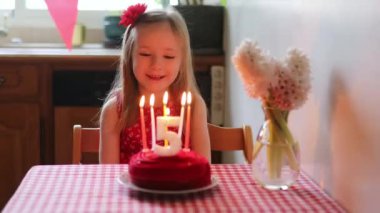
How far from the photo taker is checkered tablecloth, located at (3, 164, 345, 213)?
41.7 inches

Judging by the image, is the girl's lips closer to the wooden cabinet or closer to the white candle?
the white candle

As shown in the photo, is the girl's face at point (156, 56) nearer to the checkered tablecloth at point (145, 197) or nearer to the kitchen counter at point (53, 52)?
the checkered tablecloth at point (145, 197)

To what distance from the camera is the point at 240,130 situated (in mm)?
1707

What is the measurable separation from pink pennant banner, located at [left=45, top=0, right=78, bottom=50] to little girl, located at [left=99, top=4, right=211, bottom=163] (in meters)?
1.19

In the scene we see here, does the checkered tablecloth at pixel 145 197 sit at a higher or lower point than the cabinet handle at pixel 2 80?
lower

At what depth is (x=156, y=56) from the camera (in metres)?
1.57

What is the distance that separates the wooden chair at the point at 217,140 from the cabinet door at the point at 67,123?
1023mm

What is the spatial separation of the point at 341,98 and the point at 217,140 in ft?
2.01

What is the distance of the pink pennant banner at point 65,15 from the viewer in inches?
112

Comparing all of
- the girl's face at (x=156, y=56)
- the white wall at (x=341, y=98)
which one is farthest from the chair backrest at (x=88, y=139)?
the white wall at (x=341, y=98)

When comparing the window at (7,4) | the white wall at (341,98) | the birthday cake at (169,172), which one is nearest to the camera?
the white wall at (341,98)

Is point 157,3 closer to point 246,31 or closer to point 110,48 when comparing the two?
point 110,48

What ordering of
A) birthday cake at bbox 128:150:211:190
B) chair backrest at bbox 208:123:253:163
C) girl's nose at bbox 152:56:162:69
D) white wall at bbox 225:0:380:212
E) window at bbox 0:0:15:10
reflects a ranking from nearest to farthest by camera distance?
white wall at bbox 225:0:380:212 < birthday cake at bbox 128:150:211:190 < girl's nose at bbox 152:56:162:69 < chair backrest at bbox 208:123:253:163 < window at bbox 0:0:15:10

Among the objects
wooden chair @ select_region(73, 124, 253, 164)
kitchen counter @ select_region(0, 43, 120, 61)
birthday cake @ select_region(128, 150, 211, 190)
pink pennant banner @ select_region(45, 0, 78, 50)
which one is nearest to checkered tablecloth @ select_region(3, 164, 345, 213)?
birthday cake @ select_region(128, 150, 211, 190)
